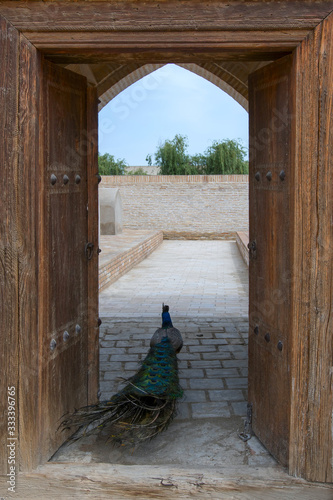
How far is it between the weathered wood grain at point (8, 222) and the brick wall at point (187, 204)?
66.3ft

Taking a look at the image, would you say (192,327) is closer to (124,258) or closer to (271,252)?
(271,252)

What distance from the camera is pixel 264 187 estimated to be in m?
3.43

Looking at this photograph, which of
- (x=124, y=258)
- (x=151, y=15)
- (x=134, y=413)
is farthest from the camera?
(x=124, y=258)

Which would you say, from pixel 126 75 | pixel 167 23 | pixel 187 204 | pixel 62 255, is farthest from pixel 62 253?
pixel 187 204

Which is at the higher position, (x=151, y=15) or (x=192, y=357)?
(x=151, y=15)

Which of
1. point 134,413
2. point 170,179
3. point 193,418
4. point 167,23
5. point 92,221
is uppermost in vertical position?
point 170,179

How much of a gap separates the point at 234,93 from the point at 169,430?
18.5 ft

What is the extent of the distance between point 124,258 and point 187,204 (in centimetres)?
1162

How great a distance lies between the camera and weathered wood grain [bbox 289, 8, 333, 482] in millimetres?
2822

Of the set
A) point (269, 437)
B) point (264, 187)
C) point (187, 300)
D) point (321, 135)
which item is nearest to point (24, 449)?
point (269, 437)

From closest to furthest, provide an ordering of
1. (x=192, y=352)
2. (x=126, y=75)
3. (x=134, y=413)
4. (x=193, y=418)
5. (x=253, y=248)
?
(x=134, y=413), (x=253, y=248), (x=193, y=418), (x=192, y=352), (x=126, y=75)

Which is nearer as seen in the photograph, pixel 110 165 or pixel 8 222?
pixel 8 222

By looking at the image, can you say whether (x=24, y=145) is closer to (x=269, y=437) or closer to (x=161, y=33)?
(x=161, y=33)

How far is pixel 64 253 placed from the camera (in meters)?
3.42
